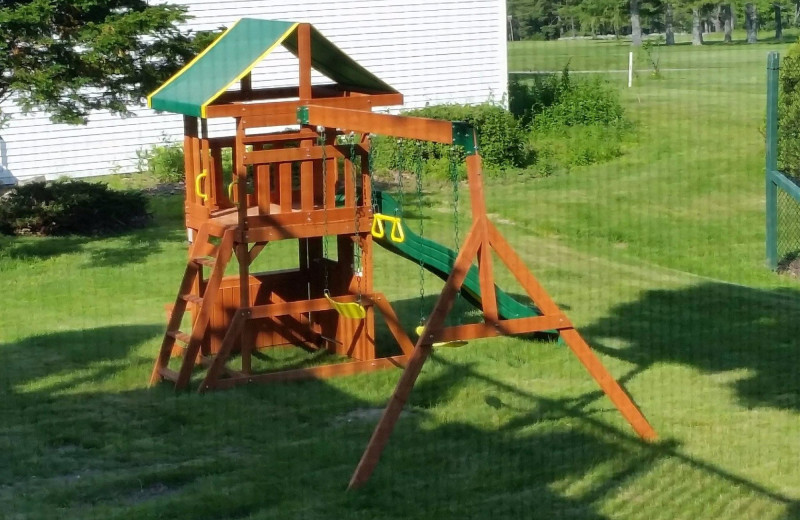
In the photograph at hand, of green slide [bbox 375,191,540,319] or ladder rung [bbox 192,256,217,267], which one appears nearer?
ladder rung [bbox 192,256,217,267]

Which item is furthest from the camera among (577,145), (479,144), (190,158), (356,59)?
(577,145)

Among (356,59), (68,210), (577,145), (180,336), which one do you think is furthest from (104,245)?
(577,145)

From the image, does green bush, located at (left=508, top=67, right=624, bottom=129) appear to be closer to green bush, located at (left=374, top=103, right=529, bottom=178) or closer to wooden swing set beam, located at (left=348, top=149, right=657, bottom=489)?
green bush, located at (left=374, top=103, right=529, bottom=178)

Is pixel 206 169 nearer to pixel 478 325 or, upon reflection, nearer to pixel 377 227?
pixel 377 227

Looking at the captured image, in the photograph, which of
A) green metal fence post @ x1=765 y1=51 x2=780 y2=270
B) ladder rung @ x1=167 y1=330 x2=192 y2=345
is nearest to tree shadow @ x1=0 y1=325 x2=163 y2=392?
ladder rung @ x1=167 y1=330 x2=192 y2=345

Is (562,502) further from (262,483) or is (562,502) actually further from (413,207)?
(413,207)

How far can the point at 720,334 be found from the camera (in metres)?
9.48

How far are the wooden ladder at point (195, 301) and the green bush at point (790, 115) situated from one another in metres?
7.04

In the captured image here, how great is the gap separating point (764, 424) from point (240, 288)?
3581 millimetres

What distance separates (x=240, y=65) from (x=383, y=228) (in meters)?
1.50

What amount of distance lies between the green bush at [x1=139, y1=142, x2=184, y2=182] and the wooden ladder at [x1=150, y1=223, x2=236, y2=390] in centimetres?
999

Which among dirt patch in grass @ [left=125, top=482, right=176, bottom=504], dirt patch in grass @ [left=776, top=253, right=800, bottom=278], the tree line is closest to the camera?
dirt patch in grass @ [left=125, top=482, right=176, bottom=504]

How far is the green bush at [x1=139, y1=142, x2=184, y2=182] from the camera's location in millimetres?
18406

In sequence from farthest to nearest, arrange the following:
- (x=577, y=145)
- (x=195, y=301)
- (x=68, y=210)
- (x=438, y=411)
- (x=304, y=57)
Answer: (x=577, y=145)
(x=68, y=210)
(x=304, y=57)
(x=195, y=301)
(x=438, y=411)
